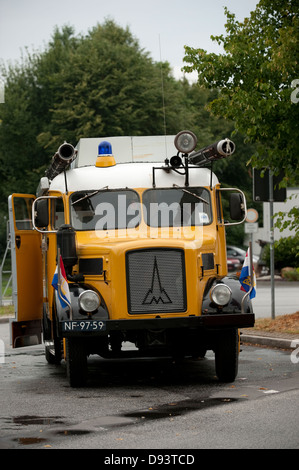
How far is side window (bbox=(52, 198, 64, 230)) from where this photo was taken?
12.0 meters

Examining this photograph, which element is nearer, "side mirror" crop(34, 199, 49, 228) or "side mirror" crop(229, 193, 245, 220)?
"side mirror" crop(34, 199, 49, 228)

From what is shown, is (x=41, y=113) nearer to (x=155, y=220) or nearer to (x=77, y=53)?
(x=77, y=53)

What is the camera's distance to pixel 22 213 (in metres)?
13.9

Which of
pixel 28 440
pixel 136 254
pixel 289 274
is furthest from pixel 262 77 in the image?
pixel 289 274

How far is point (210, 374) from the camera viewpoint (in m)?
12.2

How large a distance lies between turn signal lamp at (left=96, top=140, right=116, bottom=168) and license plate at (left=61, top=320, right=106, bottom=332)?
8.21 feet

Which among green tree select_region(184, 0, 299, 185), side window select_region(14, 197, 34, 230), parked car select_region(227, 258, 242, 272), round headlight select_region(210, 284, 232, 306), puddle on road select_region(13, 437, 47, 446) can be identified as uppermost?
A: green tree select_region(184, 0, 299, 185)

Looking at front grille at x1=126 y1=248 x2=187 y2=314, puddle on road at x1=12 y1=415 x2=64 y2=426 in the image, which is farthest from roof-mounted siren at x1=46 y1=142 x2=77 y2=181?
puddle on road at x1=12 y1=415 x2=64 y2=426

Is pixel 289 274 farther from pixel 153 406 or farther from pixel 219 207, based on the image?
pixel 153 406

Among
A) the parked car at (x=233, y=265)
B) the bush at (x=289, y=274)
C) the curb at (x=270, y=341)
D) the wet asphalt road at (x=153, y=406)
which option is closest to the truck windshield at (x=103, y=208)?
the wet asphalt road at (x=153, y=406)

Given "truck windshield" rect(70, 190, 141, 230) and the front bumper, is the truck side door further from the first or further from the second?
the front bumper

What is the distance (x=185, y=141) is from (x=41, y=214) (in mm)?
2035

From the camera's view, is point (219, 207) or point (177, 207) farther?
point (219, 207)

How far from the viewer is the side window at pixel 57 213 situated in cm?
1202
